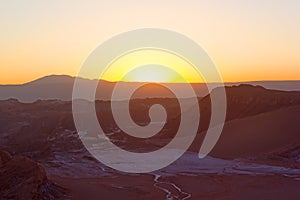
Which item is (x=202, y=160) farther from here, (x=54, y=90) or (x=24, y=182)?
(x=54, y=90)

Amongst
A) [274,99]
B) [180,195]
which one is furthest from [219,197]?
[274,99]

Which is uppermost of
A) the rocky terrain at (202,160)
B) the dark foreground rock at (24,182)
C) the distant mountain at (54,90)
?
the distant mountain at (54,90)

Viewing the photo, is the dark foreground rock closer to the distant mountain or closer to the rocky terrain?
the rocky terrain

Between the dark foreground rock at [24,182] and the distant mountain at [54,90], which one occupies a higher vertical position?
the distant mountain at [54,90]

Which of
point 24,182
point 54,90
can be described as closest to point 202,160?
point 24,182

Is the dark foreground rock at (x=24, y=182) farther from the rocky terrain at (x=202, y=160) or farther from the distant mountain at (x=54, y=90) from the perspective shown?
the distant mountain at (x=54, y=90)

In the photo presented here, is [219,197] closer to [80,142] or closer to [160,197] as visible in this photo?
[160,197]

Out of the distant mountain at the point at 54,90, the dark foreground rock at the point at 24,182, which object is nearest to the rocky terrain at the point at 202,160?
the dark foreground rock at the point at 24,182

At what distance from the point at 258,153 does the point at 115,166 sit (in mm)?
11896

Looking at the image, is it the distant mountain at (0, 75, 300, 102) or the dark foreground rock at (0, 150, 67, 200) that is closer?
the dark foreground rock at (0, 150, 67, 200)

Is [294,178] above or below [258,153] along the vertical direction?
below

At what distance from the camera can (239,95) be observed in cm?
5800

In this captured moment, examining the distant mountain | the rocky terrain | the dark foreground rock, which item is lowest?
the dark foreground rock

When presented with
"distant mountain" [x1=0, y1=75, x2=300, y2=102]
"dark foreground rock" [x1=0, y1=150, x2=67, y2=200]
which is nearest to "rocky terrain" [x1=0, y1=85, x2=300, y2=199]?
"dark foreground rock" [x1=0, y1=150, x2=67, y2=200]
